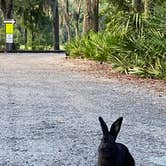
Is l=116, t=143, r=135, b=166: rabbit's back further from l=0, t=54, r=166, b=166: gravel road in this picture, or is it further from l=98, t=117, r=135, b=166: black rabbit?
l=0, t=54, r=166, b=166: gravel road

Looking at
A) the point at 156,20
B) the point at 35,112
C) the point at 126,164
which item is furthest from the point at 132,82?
the point at 126,164

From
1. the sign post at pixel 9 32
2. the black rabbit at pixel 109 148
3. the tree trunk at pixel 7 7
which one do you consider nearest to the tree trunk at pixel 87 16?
the sign post at pixel 9 32

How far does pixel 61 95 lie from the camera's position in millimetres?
10961

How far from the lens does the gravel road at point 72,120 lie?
5.66 metres

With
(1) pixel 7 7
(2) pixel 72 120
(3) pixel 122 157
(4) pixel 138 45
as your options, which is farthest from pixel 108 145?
(1) pixel 7 7

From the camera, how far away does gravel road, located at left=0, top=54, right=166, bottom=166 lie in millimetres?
5664

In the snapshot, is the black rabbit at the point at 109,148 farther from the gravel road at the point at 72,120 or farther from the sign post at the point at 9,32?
the sign post at the point at 9,32

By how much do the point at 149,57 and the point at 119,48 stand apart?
194cm

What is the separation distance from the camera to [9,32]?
104 ft

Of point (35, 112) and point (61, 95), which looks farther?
point (61, 95)

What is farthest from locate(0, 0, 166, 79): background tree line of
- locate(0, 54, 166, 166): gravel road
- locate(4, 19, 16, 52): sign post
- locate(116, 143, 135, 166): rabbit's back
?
locate(116, 143, 135, 166): rabbit's back

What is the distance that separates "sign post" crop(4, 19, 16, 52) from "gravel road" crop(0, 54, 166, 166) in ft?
58.8

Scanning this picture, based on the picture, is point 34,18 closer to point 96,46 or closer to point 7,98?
point 96,46

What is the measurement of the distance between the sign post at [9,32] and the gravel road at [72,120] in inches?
705
